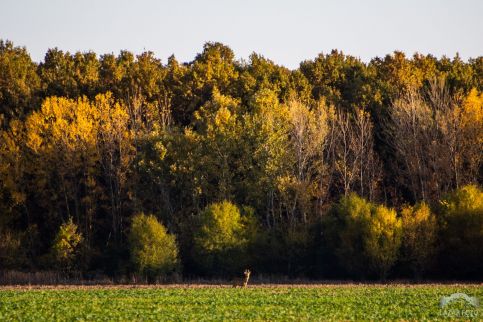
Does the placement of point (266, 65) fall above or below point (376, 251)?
above

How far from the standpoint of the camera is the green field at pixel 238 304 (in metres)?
37.2

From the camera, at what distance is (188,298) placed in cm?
4538

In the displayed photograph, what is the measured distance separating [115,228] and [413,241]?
78.9 ft

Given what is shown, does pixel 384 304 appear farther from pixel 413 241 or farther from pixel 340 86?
pixel 340 86

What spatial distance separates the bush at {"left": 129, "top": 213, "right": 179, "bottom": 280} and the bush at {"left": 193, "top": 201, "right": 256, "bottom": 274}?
6.93 ft

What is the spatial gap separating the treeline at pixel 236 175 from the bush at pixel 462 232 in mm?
103

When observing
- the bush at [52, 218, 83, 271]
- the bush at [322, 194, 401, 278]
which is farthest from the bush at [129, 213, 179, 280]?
the bush at [322, 194, 401, 278]

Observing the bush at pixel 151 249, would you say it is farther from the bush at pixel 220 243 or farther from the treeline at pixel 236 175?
the bush at pixel 220 243

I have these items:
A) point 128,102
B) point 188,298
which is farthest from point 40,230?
point 188,298

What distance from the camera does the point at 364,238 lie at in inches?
2601

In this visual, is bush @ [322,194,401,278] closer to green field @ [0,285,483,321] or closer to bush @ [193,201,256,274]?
bush @ [193,201,256,274]

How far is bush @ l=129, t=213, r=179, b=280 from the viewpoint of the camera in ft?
219

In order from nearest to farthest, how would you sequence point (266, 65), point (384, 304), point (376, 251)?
point (384, 304)
point (376, 251)
point (266, 65)

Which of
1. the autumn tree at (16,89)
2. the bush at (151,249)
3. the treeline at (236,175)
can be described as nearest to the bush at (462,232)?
the treeline at (236,175)
